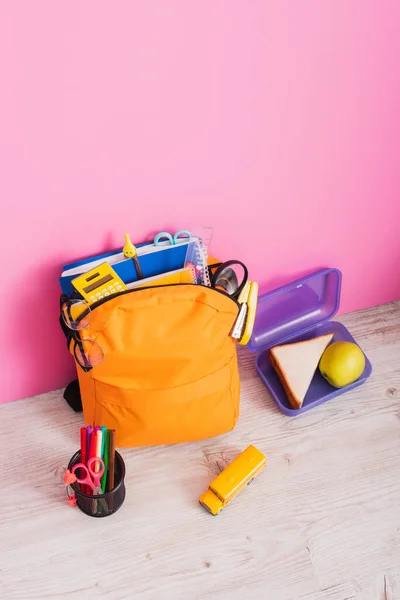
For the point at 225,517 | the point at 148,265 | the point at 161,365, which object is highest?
the point at 148,265

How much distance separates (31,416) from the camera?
125 cm

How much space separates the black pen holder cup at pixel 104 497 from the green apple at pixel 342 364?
19.7 inches

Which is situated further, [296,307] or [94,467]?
[296,307]

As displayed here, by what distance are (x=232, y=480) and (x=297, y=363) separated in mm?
321

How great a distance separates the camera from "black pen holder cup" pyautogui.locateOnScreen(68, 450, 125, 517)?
102 centimetres

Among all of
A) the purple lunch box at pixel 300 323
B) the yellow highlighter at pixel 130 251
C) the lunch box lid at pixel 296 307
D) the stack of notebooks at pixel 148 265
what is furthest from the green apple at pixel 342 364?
the yellow highlighter at pixel 130 251

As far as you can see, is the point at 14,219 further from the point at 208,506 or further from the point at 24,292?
the point at 208,506

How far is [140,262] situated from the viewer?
3.42ft

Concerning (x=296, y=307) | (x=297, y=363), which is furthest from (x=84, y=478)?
(x=296, y=307)

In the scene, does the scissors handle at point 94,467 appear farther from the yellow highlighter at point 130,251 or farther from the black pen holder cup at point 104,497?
the yellow highlighter at point 130,251

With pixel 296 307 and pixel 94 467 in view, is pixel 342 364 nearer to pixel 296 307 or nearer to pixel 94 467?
pixel 296 307

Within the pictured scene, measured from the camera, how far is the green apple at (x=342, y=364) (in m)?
1.23

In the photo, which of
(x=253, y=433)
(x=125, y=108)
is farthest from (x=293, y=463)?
(x=125, y=108)

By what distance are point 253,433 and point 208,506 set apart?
203mm
